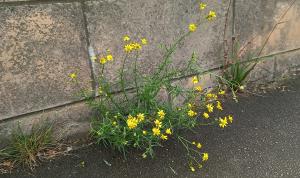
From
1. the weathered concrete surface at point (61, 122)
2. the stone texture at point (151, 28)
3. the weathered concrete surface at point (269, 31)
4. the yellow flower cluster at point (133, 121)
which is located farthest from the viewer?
the weathered concrete surface at point (269, 31)

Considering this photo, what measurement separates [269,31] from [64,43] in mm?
2117

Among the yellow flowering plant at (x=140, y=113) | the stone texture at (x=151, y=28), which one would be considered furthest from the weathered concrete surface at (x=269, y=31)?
the yellow flowering plant at (x=140, y=113)

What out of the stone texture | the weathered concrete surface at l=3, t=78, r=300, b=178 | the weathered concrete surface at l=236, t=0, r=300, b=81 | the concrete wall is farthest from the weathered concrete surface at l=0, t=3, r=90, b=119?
the weathered concrete surface at l=236, t=0, r=300, b=81

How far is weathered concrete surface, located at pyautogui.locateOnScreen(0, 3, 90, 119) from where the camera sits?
7.23 ft

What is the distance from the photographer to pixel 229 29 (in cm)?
319

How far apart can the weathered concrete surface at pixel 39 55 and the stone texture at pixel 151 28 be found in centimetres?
14

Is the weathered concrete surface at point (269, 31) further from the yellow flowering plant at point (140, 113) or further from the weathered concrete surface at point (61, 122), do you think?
the weathered concrete surface at point (61, 122)

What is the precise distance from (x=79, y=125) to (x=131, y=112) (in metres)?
0.48

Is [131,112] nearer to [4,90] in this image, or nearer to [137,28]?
[137,28]

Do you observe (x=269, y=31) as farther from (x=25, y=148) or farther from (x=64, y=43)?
(x=25, y=148)

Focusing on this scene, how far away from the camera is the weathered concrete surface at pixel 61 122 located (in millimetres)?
2365

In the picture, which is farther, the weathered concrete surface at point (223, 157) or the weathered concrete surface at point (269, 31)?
the weathered concrete surface at point (269, 31)

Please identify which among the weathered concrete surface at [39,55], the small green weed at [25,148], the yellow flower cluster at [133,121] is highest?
the weathered concrete surface at [39,55]

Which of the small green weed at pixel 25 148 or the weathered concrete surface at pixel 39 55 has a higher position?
the weathered concrete surface at pixel 39 55
